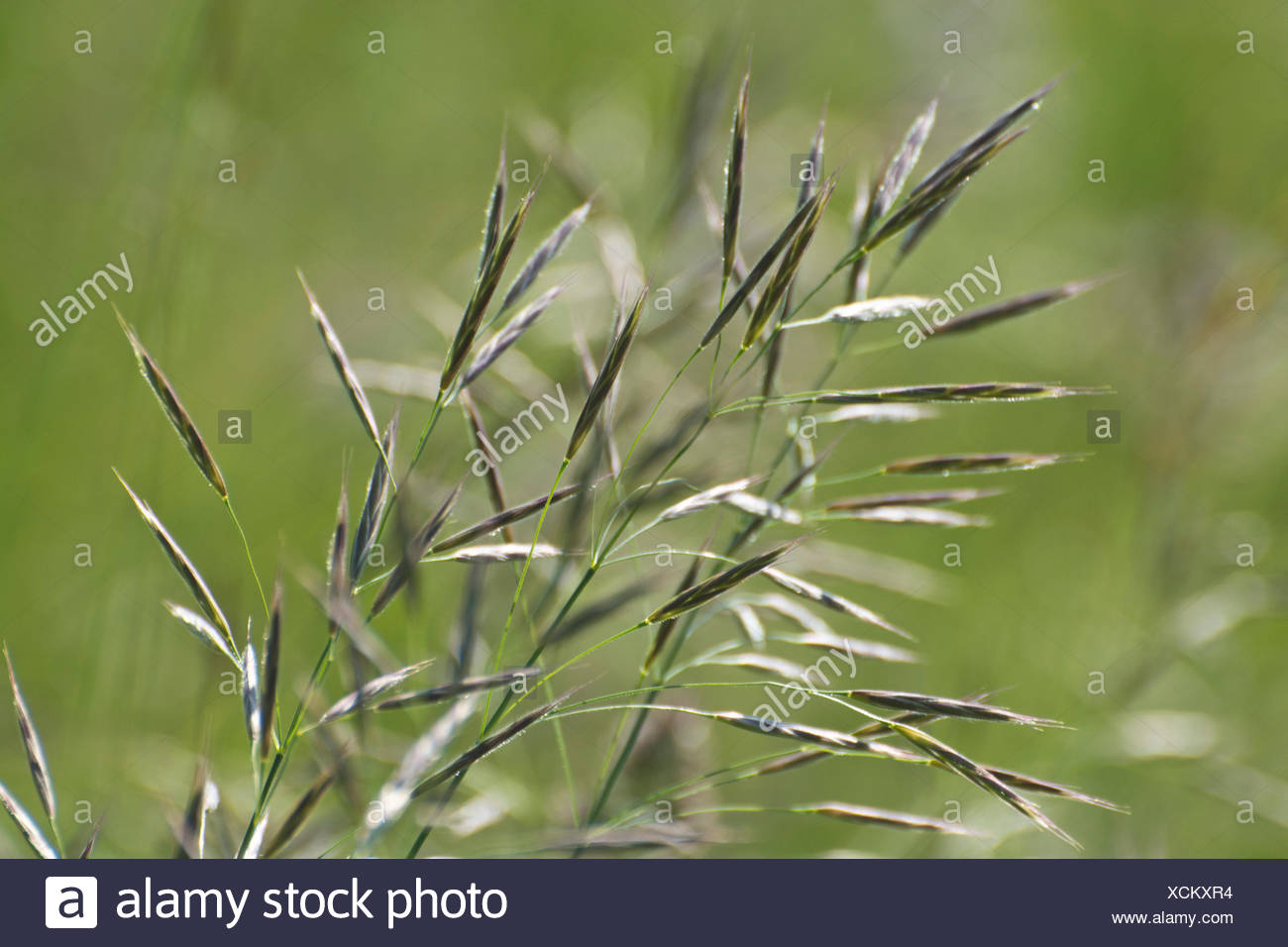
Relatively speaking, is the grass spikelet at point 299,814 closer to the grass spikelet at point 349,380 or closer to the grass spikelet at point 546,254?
the grass spikelet at point 349,380

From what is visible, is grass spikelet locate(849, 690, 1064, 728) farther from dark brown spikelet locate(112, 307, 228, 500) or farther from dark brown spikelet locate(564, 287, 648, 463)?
dark brown spikelet locate(112, 307, 228, 500)

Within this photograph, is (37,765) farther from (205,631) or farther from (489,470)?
(489,470)

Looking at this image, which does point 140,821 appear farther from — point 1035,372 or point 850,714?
point 1035,372

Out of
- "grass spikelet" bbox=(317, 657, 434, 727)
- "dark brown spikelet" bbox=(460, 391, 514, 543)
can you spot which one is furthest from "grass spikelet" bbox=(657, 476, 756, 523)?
"grass spikelet" bbox=(317, 657, 434, 727)

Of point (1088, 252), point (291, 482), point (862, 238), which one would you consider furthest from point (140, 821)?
point (1088, 252)
